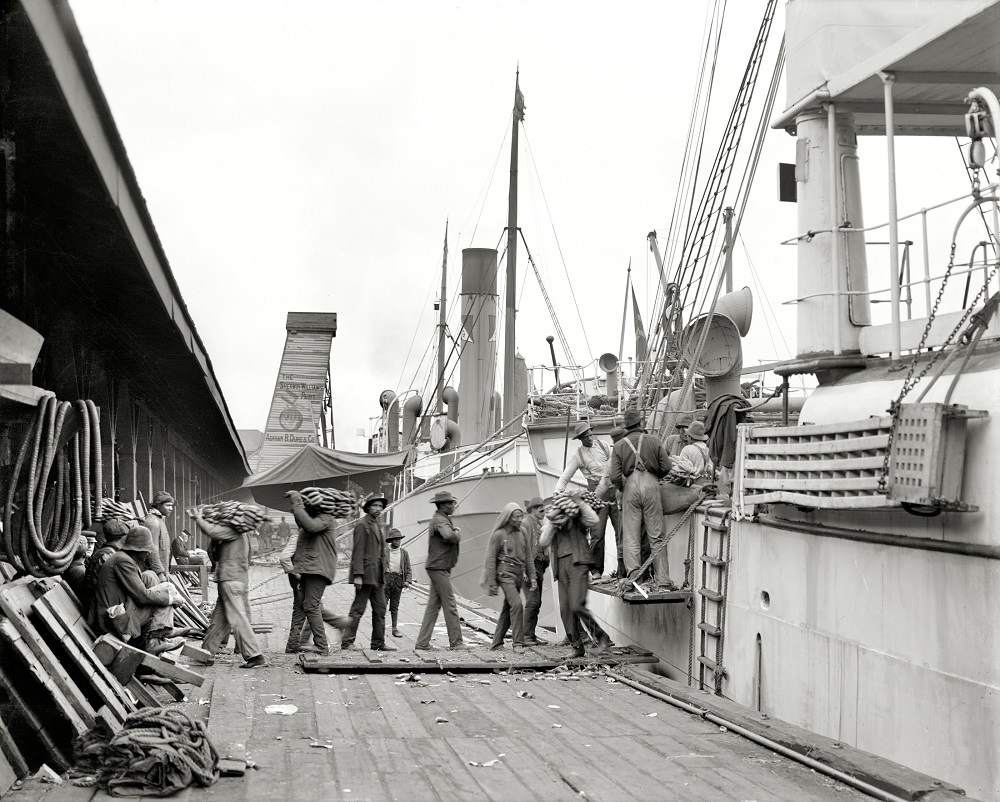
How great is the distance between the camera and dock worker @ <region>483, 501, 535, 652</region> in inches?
483

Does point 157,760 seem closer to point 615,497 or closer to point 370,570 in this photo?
point 370,570

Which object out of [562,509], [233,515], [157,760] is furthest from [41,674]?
[562,509]

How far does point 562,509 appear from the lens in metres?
11.4

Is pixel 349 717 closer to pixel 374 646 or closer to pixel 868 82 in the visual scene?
pixel 374 646

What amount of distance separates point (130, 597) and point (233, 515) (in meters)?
2.14

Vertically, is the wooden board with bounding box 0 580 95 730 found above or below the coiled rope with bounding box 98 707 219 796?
above

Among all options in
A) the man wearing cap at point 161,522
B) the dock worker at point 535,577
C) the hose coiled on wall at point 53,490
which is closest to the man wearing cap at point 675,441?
the dock worker at point 535,577

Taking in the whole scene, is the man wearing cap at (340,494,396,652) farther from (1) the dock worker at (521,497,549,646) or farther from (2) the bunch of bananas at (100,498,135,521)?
(2) the bunch of bananas at (100,498,135,521)

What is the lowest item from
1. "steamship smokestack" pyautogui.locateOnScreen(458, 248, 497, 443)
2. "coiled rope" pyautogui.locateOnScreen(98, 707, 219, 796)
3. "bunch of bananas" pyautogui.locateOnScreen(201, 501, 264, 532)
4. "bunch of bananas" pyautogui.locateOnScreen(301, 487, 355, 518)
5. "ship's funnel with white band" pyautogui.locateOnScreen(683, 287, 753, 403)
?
"coiled rope" pyautogui.locateOnScreen(98, 707, 219, 796)

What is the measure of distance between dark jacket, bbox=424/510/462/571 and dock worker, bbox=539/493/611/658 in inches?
41.4

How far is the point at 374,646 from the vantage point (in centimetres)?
1221

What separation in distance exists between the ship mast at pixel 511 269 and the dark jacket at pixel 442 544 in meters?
19.7

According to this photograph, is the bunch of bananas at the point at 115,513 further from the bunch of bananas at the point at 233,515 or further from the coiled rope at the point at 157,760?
the coiled rope at the point at 157,760

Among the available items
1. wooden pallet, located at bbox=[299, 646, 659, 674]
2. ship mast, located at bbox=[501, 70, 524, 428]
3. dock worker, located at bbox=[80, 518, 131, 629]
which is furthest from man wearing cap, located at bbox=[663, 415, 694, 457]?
ship mast, located at bbox=[501, 70, 524, 428]
